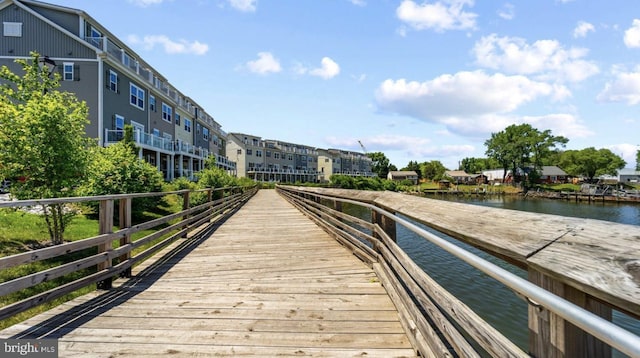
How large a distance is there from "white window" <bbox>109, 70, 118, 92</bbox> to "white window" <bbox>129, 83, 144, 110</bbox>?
5.78 ft

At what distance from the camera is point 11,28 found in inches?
749

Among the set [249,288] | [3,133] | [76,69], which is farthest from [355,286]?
[76,69]

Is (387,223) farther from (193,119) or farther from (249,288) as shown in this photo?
(193,119)

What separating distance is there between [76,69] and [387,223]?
74.6 feet

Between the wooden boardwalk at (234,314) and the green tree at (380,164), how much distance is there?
10006cm

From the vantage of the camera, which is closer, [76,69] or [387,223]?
[387,223]

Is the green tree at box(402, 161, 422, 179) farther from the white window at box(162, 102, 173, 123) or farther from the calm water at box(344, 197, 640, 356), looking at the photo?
the calm water at box(344, 197, 640, 356)

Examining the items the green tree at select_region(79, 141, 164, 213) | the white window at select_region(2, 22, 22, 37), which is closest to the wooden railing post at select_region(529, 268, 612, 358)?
the green tree at select_region(79, 141, 164, 213)

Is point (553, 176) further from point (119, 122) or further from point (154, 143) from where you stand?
point (119, 122)

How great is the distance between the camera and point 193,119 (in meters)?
35.6

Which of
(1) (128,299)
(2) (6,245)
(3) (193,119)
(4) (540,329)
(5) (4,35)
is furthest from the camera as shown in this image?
(3) (193,119)

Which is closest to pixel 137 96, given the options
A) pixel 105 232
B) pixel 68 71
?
pixel 68 71

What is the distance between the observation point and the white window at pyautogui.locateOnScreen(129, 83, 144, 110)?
75.5ft

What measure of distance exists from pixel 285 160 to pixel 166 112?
40.1m
